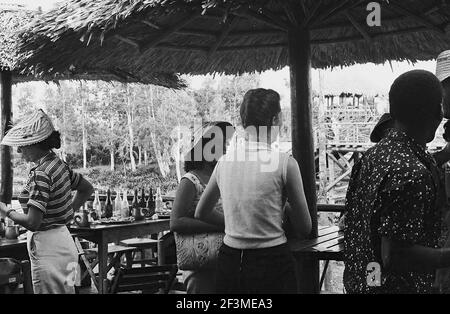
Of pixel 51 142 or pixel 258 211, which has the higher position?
pixel 51 142

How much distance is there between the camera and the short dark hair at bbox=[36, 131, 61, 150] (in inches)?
121

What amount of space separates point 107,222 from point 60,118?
90.8ft

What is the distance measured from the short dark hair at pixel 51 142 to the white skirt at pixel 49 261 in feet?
1.65

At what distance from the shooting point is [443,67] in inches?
86.6

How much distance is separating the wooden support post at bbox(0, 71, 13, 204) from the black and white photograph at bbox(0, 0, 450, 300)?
27 millimetres

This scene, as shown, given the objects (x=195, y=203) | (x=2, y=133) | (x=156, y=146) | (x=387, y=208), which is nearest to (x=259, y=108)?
(x=195, y=203)

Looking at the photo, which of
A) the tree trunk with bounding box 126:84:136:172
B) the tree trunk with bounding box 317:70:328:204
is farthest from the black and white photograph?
the tree trunk with bounding box 126:84:136:172

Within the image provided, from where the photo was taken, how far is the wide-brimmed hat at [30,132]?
3.04m

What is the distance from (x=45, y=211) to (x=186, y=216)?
3.25ft

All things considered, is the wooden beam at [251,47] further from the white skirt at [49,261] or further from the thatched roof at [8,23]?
the thatched roof at [8,23]

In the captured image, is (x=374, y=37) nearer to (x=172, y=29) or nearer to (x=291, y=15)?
(x=291, y=15)

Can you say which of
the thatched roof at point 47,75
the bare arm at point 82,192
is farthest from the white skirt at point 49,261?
the thatched roof at point 47,75
